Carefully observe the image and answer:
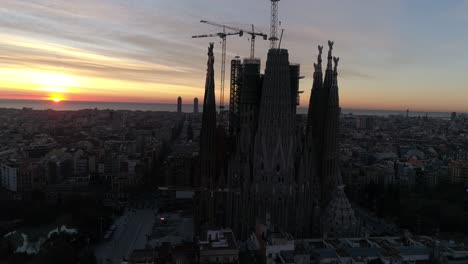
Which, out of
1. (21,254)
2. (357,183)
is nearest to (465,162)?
(357,183)

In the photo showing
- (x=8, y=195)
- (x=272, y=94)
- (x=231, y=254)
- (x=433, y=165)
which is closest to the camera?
(x=231, y=254)

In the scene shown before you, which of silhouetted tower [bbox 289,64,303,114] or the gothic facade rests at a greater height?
silhouetted tower [bbox 289,64,303,114]

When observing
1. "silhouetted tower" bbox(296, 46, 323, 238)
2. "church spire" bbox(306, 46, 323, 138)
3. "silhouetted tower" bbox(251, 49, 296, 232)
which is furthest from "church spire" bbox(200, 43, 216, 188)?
"church spire" bbox(306, 46, 323, 138)

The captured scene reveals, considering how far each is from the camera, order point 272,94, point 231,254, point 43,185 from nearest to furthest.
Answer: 1. point 231,254
2. point 272,94
3. point 43,185

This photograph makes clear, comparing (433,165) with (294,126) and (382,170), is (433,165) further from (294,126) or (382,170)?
(294,126)

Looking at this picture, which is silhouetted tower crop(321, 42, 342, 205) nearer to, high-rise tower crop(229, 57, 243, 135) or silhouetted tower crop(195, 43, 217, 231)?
high-rise tower crop(229, 57, 243, 135)

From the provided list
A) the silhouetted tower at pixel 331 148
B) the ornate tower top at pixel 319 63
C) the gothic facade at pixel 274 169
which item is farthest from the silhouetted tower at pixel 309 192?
the ornate tower top at pixel 319 63

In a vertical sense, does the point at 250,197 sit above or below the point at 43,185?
above

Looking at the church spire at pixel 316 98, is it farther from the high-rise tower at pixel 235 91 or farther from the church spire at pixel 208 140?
the church spire at pixel 208 140
